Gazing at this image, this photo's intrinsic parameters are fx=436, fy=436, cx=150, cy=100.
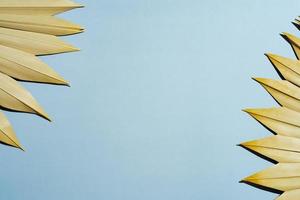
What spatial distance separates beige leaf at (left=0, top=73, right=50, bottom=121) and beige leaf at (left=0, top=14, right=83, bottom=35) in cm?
11

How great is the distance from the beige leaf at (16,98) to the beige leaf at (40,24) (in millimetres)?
108

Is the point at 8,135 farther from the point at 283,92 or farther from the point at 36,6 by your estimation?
the point at 283,92

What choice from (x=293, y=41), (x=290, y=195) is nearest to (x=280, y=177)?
(x=290, y=195)

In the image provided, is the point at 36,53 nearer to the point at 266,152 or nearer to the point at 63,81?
the point at 63,81

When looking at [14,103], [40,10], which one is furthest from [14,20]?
[14,103]

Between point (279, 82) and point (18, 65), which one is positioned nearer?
point (18, 65)

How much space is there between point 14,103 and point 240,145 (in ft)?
1.28

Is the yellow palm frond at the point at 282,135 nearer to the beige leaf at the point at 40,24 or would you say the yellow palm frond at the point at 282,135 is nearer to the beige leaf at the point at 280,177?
the beige leaf at the point at 280,177

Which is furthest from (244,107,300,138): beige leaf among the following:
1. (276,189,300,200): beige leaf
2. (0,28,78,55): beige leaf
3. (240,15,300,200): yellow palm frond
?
(0,28,78,55): beige leaf

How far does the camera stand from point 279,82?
0.86 metres

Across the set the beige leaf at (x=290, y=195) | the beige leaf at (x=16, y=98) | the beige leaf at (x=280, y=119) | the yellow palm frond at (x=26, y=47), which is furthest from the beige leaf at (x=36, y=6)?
the beige leaf at (x=290, y=195)

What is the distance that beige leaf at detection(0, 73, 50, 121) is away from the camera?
2.22 ft

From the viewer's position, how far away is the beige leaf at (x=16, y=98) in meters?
0.68

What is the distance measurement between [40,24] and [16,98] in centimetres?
16
